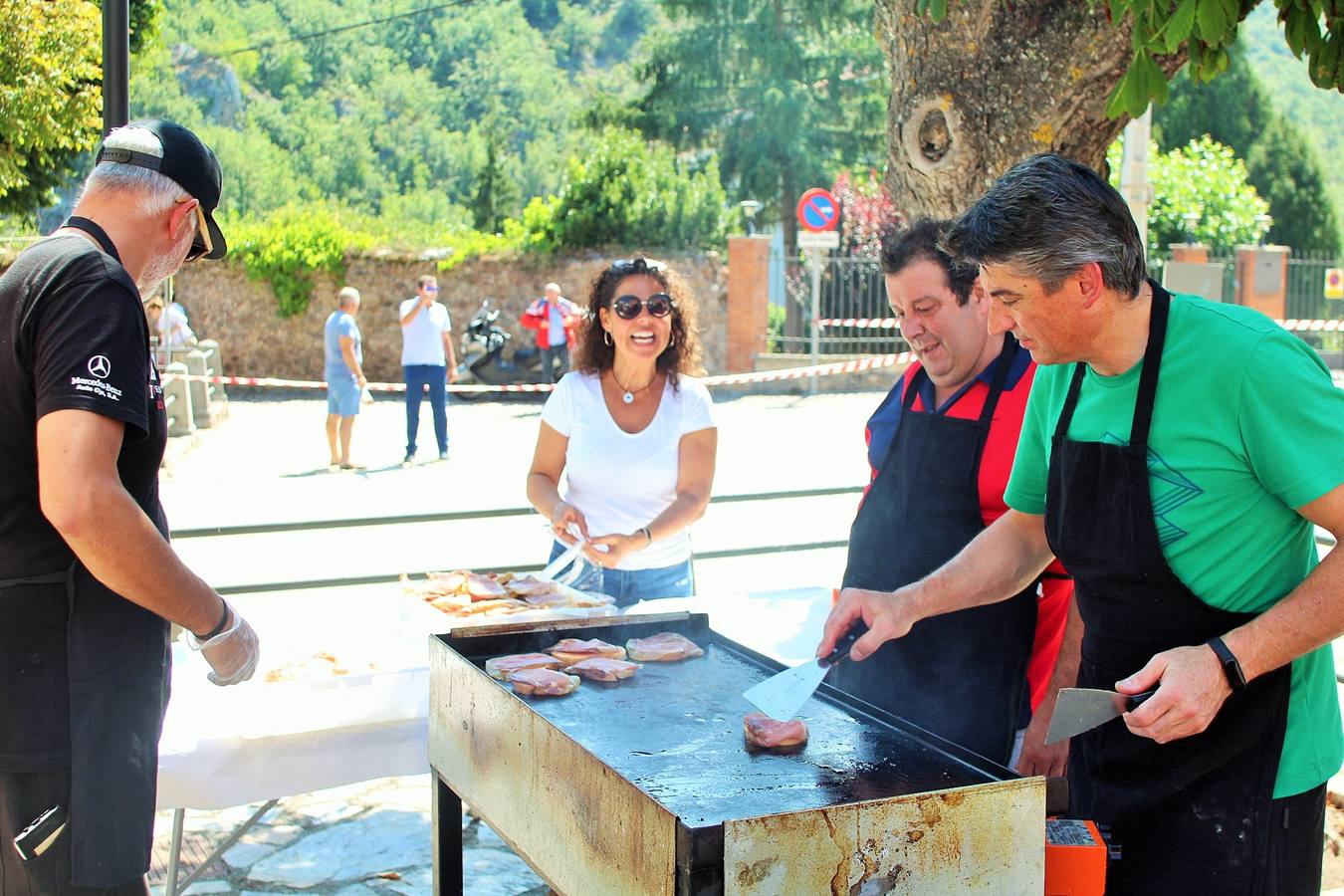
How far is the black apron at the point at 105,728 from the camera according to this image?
7.49ft

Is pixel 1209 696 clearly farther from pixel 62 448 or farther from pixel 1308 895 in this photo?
pixel 62 448

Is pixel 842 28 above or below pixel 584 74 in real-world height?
below

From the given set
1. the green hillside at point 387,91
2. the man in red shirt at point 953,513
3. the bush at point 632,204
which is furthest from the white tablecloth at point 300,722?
the green hillside at point 387,91

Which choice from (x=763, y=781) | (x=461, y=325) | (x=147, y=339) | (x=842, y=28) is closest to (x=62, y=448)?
(x=147, y=339)

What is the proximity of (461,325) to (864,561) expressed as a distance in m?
20.6

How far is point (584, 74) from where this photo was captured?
84.4 meters

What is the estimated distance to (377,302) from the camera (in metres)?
22.8

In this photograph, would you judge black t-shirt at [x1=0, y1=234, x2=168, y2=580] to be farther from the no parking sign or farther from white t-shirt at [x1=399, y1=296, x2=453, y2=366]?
the no parking sign

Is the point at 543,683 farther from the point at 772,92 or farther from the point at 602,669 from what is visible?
the point at 772,92

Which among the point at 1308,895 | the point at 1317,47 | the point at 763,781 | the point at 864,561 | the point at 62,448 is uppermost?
the point at 1317,47

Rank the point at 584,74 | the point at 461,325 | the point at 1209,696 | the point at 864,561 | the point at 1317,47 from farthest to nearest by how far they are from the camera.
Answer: the point at 584,74, the point at 461,325, the point at 1317,47, the point at 864,561, the point at 1209,696

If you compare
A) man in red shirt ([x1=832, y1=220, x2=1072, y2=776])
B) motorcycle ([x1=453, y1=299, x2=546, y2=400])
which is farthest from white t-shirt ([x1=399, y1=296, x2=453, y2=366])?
man in red shirt ([x1=832, y1=220, x2=1072, y2=776])

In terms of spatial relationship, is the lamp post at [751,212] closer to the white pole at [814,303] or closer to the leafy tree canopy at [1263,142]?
the leafy tree canopy at [1263,142]

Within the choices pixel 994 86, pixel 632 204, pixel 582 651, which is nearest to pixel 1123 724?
pixel 582 651
